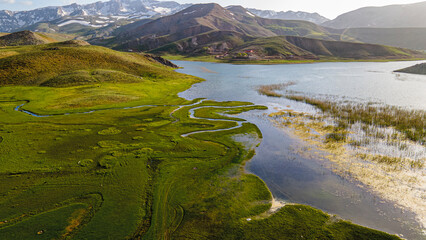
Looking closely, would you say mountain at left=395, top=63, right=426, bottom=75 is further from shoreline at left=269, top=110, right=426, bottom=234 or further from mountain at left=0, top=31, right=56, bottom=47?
mountain at left=0, top=31, right=56, bottom=47

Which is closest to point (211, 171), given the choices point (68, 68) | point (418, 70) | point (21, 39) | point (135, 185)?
point (135, 185)

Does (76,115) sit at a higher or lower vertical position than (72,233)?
higher

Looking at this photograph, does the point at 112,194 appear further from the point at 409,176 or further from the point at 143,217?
the point at 409,176

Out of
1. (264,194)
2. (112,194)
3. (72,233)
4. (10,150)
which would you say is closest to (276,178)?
(264,194)

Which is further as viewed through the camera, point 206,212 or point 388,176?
point 388,176

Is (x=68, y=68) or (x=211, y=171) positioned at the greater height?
(x=68, y=68)

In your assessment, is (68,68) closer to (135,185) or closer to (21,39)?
(135,185)

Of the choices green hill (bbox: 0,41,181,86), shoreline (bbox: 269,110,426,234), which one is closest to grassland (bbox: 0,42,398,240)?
shoreline (bbox: 269,110,426,234)
